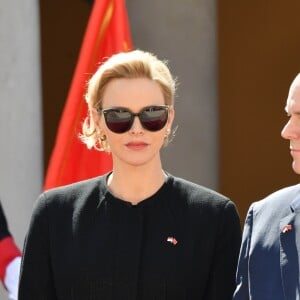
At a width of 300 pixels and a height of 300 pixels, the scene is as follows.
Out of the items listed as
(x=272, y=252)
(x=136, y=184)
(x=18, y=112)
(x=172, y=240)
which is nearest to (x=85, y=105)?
(x=18, y=112)

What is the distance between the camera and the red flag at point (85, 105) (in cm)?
496

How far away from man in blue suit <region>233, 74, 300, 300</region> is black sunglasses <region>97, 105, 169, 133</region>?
0.41 meters

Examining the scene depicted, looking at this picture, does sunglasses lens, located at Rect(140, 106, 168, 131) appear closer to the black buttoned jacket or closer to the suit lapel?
the black buttoned jacket

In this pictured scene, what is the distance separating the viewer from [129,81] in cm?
311

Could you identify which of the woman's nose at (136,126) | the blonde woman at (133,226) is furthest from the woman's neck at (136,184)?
the woman's nose at (136,126)

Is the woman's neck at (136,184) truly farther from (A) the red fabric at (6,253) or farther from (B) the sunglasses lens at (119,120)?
(A) the red fabric at (6,253)

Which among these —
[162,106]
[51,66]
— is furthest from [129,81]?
[51,66]

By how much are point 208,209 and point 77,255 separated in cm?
44

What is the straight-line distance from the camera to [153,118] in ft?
10.2

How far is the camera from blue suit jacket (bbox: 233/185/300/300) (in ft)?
9.34

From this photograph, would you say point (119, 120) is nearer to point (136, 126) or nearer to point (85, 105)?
point (136, 126)

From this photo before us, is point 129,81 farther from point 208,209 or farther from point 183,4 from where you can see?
point 183,4

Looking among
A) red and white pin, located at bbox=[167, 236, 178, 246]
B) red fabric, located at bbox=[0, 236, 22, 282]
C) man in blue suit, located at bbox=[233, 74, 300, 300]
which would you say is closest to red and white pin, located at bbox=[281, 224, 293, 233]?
man in blue suit, located at bbox=[233, 74, 300, 300]

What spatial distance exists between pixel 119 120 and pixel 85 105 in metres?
2.02
